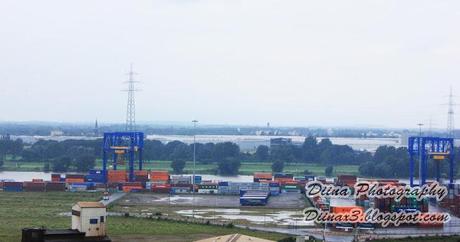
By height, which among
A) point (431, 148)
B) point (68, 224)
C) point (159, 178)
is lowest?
point (68, 224)

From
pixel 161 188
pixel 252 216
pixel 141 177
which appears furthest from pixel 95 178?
pixel 252 216

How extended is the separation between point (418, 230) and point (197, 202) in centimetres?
1000

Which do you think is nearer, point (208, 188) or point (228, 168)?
point (208, 188)

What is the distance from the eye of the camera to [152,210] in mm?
25062

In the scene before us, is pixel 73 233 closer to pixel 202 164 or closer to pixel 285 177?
pixel 285 177

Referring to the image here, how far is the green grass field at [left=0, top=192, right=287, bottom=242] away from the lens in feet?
59.7

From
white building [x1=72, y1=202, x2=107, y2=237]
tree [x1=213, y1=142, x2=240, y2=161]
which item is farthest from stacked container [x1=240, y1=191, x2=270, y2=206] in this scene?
tree [x1=213, y1=142, x2=240, y2=161]

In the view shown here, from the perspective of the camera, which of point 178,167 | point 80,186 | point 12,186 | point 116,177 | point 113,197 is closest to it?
point 113,197

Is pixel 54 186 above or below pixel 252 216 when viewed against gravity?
above

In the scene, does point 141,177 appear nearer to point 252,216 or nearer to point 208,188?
point 208,188

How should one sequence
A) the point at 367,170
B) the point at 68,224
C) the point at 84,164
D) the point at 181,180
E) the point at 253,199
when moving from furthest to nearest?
the point at 367,170 < the point at 84,164 < the point at 181,180 < the point at 253,199 < the point at 68,224

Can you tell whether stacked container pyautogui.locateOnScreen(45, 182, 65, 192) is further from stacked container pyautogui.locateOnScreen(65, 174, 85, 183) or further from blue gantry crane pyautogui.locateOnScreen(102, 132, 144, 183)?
blue gantry crane pyautogui.locateOnScreen(102, 132, 144, 183)

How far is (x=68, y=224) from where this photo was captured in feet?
64.8

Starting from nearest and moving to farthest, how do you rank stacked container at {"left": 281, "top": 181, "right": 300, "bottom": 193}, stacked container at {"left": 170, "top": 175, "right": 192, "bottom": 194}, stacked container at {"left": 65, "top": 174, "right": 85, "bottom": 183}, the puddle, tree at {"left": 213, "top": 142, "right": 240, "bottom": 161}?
1. the puddle
2. stacked container at {"left": 170, "top": 175, "right": 192, "bottom": 194}
3. stacked container at {"left": 65, "top": 174, "right": 85, "bottom": 183}
4. stacked container at {"left": 281, "top": 181, "right": 300, "bottom": 193}
5. tree at {"left": 213, "top": 142, "right": 240, "bottom": 161}
